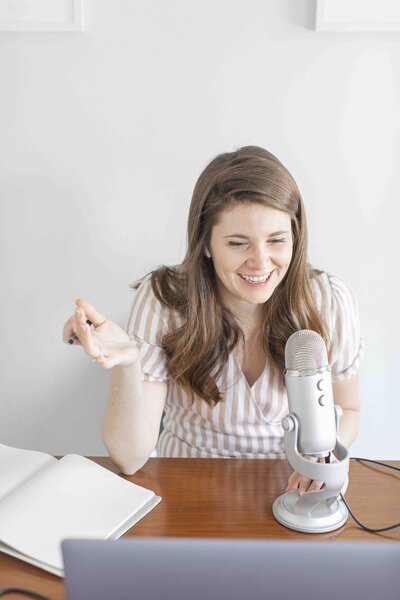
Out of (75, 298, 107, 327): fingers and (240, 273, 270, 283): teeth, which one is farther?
(240, 273, 270, 283): teeth

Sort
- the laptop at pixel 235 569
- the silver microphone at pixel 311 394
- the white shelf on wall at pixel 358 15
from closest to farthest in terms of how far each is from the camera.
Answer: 1. the laptop at pixel 235 569
2. the silver microphone at pixel 311 394
3. the white shelf on wall at pixel 358 15

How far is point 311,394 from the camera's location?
1174mm

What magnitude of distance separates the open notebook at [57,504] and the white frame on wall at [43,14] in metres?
1.22

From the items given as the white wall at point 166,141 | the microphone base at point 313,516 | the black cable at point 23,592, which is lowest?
the black cable at point 23,592

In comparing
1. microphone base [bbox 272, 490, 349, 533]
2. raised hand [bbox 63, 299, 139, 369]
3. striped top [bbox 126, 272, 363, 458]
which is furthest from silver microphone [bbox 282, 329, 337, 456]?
striped top [bbox 126, 272, 363, 458]

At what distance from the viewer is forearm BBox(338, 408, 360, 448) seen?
1596 millimetres

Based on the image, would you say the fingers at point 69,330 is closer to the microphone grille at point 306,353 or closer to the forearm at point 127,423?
the forearm at point 127,423

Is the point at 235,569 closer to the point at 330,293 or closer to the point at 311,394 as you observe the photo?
the point at 311,394

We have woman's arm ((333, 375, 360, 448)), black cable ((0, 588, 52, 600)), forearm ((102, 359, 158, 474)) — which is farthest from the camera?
woman's arm ((333, 375, 360, 448))

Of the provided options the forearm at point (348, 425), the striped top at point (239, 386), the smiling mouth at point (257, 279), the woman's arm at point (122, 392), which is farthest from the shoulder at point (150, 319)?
the forearm at point (348, 425)

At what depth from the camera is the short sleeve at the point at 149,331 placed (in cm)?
158

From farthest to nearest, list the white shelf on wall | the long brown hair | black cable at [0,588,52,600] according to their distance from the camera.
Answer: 1. the white shelf on wall
2. the long brown hair
3. black cable at [0,588,52,600]

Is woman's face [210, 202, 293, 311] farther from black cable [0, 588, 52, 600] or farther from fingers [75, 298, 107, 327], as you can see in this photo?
black cable [0, 588, 52, 600]

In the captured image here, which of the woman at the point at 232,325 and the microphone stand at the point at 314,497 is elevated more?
the woman at the point at 232,325
